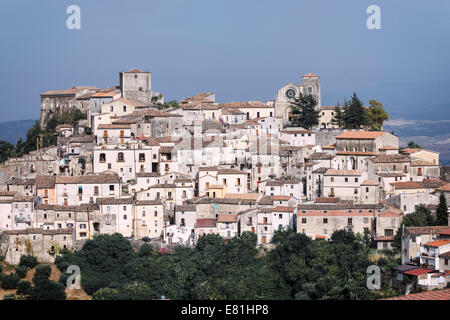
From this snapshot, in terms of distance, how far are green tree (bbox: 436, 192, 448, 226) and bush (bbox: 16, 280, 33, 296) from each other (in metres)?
16.8

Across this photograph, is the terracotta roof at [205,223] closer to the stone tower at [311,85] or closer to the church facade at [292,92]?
the church facade at [292,92]

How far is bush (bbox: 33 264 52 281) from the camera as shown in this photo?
96.2 feet

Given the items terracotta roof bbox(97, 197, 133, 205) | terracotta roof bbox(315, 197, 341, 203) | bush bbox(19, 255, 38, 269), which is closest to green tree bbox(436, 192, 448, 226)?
terracotta roof bbox(315, 197, 341, 203)

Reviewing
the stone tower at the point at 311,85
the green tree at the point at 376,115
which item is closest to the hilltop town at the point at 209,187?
the green tree at the point at 376,115

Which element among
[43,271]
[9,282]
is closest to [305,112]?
[43,271]

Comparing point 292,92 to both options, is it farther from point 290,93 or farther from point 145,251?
point 145,251

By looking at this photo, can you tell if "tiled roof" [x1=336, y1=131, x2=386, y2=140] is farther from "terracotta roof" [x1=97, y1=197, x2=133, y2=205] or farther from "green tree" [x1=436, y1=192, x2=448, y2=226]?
"terracotta roof" [x1=97, y1=197, x2=133, y2=205]

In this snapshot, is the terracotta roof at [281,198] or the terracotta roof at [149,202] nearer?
the terracotta roof at [149,202]

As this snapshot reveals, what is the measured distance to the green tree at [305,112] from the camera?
151 feet

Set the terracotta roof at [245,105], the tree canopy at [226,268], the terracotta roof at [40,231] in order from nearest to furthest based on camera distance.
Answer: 1. the tree canopy at [226,268]
2. the terracotta roof at [40,231]
3. the terracotta roof at [245,105]

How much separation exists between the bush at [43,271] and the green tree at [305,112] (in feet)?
69.6

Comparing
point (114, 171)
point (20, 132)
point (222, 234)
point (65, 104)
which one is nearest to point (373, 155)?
point (222, 234)

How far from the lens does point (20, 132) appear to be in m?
82.4

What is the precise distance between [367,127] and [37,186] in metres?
21.7
